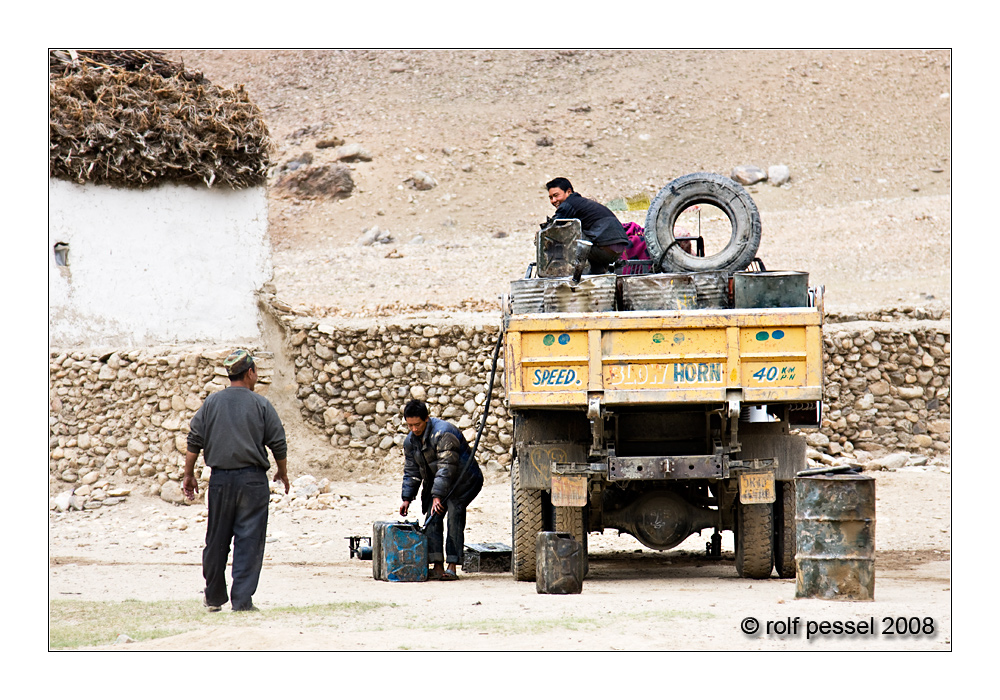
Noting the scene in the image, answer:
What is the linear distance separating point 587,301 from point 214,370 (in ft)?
24.2

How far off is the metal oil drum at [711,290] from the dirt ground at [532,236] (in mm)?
1980

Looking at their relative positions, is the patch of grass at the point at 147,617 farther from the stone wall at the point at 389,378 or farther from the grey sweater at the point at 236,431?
the stone wall at the point at 389,378

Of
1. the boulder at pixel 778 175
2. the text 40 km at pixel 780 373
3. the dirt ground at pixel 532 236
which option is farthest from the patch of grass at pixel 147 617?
the boulder at pixel 778 175

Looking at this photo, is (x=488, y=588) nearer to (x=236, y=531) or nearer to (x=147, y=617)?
(x=236, y=531)

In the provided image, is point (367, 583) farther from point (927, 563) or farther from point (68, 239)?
point (68, 239)

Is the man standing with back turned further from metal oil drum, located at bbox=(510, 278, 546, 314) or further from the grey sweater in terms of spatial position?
metal oil drum, located at bbox=(510, 278, 546, 314)

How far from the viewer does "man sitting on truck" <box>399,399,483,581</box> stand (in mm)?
8672

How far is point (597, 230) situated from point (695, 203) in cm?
82

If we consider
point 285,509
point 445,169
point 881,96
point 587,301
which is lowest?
point 285,509

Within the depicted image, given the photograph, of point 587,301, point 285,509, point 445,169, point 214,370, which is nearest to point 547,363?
point 587,301

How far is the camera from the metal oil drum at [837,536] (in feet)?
22.1

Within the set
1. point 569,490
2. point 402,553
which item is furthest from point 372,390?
point 569,490

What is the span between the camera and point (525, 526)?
27.6ft

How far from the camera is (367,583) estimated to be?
8609 millimetres
